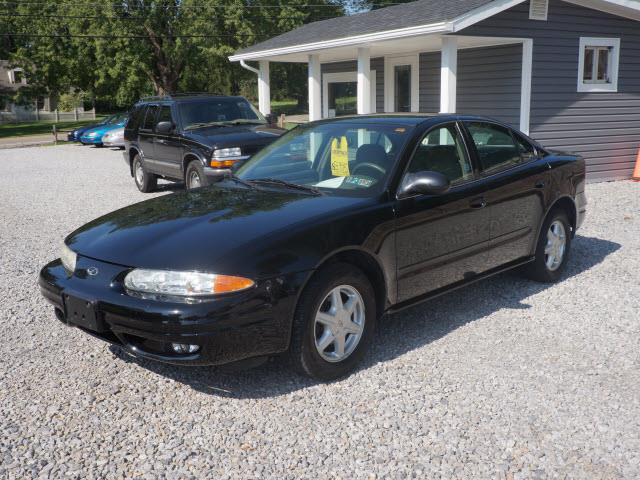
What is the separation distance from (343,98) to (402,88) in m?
2.65

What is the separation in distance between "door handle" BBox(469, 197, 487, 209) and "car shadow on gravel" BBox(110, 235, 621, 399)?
885mm

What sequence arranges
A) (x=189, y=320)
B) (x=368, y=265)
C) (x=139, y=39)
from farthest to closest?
(x=139, y=39)
(x=368, y=265)
(x=189, y=320)

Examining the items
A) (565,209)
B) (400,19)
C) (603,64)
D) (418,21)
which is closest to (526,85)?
(603,64)

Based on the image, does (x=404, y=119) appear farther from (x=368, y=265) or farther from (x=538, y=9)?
(x=538, y=9)

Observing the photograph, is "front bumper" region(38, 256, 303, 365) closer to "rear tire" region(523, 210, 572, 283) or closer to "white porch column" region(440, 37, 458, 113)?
"rear tire" region(523, 210, 572, 283)

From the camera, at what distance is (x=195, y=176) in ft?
35.4

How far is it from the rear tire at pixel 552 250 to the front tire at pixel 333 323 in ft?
7.41

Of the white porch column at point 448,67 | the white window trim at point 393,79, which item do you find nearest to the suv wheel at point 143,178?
the white porch column at point 448,67

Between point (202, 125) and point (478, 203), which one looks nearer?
point (478, 203)

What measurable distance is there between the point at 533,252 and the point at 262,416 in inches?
123

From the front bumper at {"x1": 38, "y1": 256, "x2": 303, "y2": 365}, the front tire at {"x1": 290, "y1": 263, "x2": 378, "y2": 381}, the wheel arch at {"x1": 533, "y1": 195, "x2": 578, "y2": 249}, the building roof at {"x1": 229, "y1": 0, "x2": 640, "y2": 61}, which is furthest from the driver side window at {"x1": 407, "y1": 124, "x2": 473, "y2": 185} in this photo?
the building roof at {"x1": 229, "y1": 0, "x2": 640, "y2": 61}

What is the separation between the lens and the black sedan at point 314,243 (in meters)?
3.59

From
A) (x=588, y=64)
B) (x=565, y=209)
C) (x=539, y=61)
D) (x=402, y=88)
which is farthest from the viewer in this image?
(x=402, y=88)

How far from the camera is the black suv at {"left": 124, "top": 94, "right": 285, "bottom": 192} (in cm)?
1023
